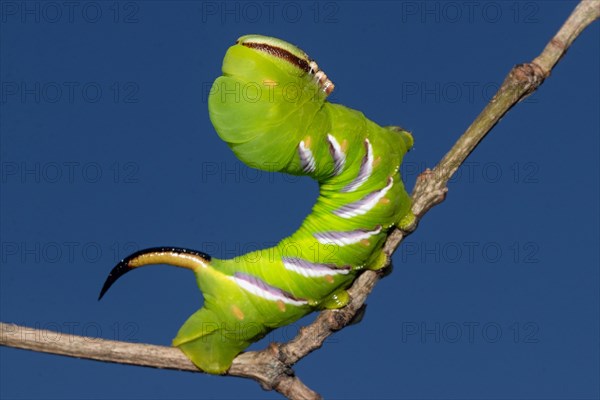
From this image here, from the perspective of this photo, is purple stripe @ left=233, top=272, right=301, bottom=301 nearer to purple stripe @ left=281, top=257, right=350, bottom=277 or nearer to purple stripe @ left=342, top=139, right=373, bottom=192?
purple stripe @ left=281, top=257, right=350, bottom=277

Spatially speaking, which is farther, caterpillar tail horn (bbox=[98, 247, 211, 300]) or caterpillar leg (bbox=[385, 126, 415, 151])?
caterpillar leg (bbox=[385, 126, 415, 151])

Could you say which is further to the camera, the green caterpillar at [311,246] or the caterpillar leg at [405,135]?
the caterpillar leg at [405,135]

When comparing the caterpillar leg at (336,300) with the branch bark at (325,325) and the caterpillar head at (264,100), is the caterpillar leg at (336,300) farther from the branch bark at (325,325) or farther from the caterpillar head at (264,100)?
the caterpillar head at (264,100)

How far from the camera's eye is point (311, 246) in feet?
12.4

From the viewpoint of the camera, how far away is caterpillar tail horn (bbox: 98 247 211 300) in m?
3.73

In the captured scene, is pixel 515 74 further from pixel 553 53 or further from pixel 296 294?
pixel 296 294

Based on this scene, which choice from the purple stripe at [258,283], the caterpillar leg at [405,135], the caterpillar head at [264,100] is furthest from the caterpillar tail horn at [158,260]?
the caterpillar leg at [405,135]

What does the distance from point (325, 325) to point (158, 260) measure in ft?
2.06

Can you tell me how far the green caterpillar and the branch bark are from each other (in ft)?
0.16

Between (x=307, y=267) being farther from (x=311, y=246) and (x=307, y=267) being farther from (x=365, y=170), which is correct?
(x=365, y=170)

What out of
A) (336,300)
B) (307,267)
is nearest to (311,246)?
(307,267)

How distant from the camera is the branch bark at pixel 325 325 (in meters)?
3.69

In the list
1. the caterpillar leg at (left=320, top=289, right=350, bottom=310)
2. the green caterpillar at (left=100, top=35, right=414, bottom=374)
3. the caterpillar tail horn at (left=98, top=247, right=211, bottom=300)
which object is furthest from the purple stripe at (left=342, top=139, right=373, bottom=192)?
the caterpillar tail horn at (left=98, top=247, right=211, bottom=300)

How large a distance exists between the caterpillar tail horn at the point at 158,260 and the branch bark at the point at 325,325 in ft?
0.71
